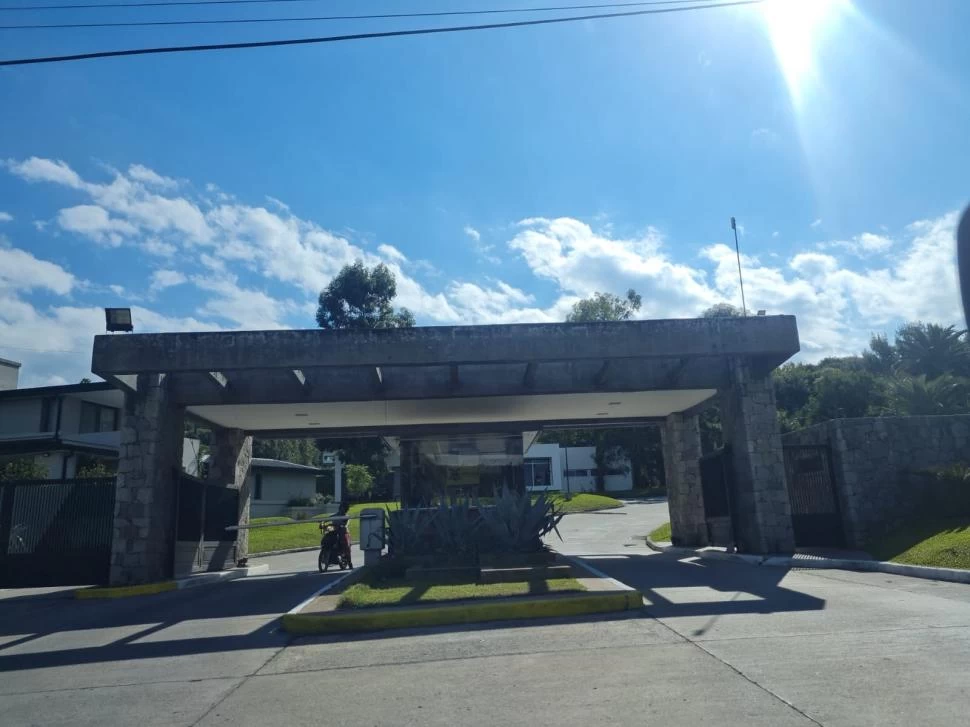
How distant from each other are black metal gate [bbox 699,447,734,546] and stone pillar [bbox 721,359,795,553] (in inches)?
11.4

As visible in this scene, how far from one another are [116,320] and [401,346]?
17.1ft

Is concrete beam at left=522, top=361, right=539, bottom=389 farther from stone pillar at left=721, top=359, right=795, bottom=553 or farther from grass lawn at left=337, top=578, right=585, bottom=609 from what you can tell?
grass lawn at left=337, top=578, right=585, bottom=609

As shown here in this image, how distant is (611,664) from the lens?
604cm

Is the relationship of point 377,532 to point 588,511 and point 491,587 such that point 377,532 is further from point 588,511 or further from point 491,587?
point 588,511

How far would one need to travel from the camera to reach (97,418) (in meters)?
32.2

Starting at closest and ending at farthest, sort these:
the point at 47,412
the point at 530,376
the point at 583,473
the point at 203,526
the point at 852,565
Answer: the point at 852,565 < the point at 530,376 < the point at 203,526 < the point at 47,412 < the point at 583,473

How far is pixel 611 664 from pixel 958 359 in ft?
150

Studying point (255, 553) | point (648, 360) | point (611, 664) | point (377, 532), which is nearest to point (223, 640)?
point (611, 664)

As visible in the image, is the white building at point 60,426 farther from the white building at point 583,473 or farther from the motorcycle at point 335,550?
the white building at point 583,473

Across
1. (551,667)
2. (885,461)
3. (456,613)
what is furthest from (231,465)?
(885,461)

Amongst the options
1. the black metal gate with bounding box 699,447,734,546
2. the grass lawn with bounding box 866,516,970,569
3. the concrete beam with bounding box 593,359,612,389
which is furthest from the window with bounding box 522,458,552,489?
the grass lawn with bounding box 866,516,970,569

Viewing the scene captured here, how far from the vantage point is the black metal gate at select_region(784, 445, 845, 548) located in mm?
15609

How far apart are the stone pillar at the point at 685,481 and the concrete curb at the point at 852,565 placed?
2.47 m

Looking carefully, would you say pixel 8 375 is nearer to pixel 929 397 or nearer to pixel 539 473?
pixel 539 473
